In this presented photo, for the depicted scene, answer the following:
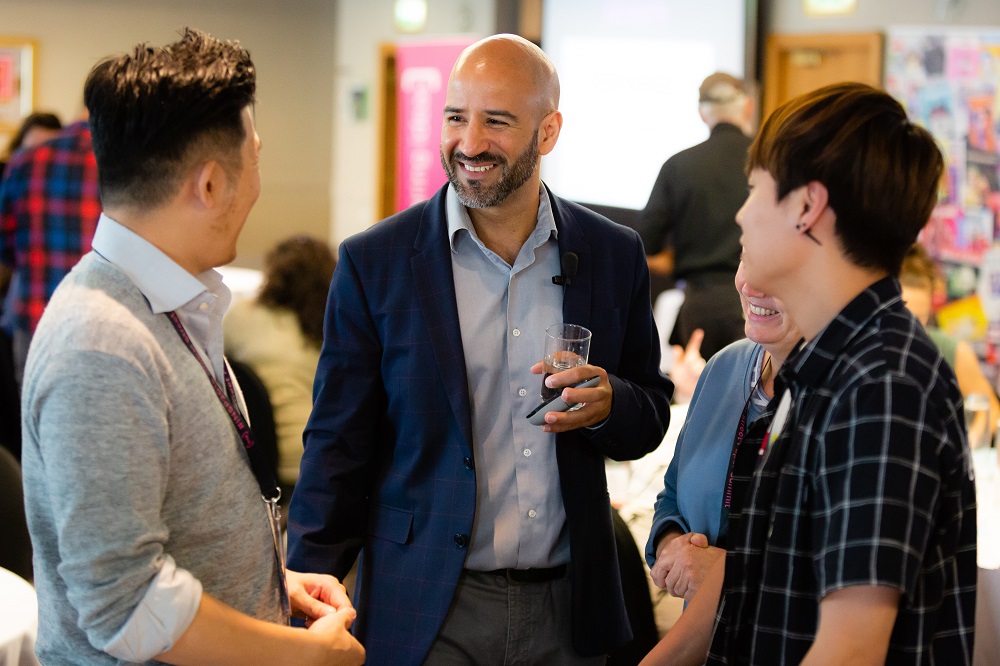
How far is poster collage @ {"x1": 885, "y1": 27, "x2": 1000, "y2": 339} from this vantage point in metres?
6.57

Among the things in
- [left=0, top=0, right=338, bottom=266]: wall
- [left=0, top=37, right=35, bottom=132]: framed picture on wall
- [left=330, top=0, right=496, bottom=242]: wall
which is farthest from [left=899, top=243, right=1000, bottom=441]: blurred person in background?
[left=0, top=37, right=35, bottom=132]: framed picture on wall

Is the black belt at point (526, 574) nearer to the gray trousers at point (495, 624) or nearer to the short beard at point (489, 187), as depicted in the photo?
the gray trousers at point (495, 624)

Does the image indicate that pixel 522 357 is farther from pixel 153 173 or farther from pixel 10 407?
pixel 10 407

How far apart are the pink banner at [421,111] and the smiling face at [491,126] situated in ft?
18.2

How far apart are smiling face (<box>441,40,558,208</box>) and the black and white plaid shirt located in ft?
2.89

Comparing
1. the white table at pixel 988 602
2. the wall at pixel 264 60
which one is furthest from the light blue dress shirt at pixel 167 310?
the wall at pixel 264 60

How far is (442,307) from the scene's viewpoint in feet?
6.40

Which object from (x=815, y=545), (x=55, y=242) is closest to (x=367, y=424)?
(x=815, y=545)

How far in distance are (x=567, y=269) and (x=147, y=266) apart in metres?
0.95

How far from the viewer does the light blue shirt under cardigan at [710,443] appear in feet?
6.15

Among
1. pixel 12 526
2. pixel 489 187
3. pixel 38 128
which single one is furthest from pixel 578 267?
pixel 38 128

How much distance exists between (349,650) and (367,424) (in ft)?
1.98

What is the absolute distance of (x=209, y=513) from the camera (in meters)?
1.29

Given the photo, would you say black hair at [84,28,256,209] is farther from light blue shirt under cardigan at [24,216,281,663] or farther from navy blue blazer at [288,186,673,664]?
navy blue blazer at [288,186,673,664]
